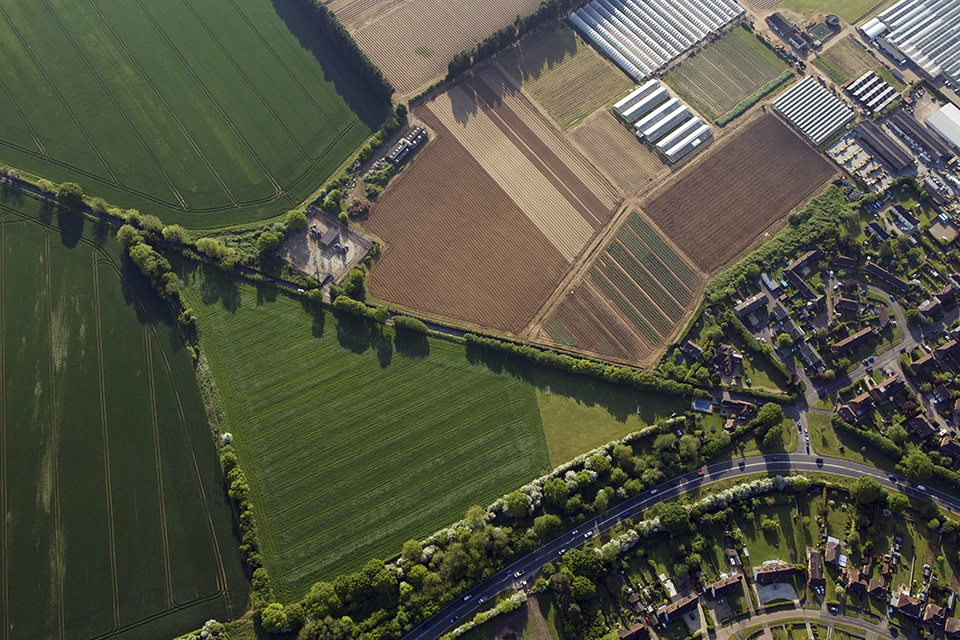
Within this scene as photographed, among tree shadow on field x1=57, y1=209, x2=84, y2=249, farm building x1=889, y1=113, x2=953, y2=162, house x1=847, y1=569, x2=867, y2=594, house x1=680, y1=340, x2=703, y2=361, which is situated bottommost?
house x1=847, y1=569, x2=867, y2=594

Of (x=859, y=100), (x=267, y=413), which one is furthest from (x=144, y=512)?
(x=859, y=100)

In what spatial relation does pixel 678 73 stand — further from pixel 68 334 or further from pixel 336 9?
pixel 68 334

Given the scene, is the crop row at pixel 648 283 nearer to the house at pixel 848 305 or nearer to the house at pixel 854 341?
the house at pixel 854 341

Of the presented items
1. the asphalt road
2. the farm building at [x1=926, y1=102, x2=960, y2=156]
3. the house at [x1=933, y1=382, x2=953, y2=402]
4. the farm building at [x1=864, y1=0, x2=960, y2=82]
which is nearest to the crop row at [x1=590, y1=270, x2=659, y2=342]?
the asphalt road

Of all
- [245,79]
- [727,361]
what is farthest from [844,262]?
[245,79]

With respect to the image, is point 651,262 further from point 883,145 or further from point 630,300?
point 883,145

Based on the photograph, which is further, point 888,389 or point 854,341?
point 854,341

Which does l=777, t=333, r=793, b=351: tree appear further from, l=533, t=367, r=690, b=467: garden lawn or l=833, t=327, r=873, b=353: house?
l=533, t=367, r=690, b=467: garden lawn

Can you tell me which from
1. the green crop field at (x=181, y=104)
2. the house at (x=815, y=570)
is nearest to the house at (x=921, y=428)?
the house at (x=815, y=570)
